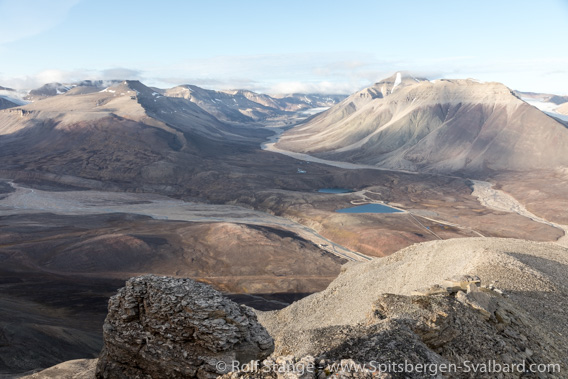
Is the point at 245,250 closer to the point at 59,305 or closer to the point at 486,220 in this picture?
the point at 59,305

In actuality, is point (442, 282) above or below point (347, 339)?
below

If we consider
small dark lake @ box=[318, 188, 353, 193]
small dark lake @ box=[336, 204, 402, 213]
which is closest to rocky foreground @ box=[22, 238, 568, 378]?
small dark lake @ box=[336, 204, 402, 213]

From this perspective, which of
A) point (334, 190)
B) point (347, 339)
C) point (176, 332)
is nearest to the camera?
point (176, 332)

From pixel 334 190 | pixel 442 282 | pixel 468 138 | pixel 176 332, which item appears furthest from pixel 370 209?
pixel 176 332

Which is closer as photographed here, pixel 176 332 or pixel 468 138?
pixel 176 332

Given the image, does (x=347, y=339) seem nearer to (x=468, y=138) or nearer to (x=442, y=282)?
(x=442, y=282)

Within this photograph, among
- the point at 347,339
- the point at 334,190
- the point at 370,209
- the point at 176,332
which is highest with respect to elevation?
the point at 176,332

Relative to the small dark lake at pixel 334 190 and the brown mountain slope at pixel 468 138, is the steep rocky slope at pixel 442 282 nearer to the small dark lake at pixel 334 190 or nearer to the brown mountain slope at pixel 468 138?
the small dark lake at pixel 334 190

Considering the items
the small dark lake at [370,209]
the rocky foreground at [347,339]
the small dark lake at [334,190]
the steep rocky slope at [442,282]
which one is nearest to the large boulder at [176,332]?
the rocky foreground at [347,339]
